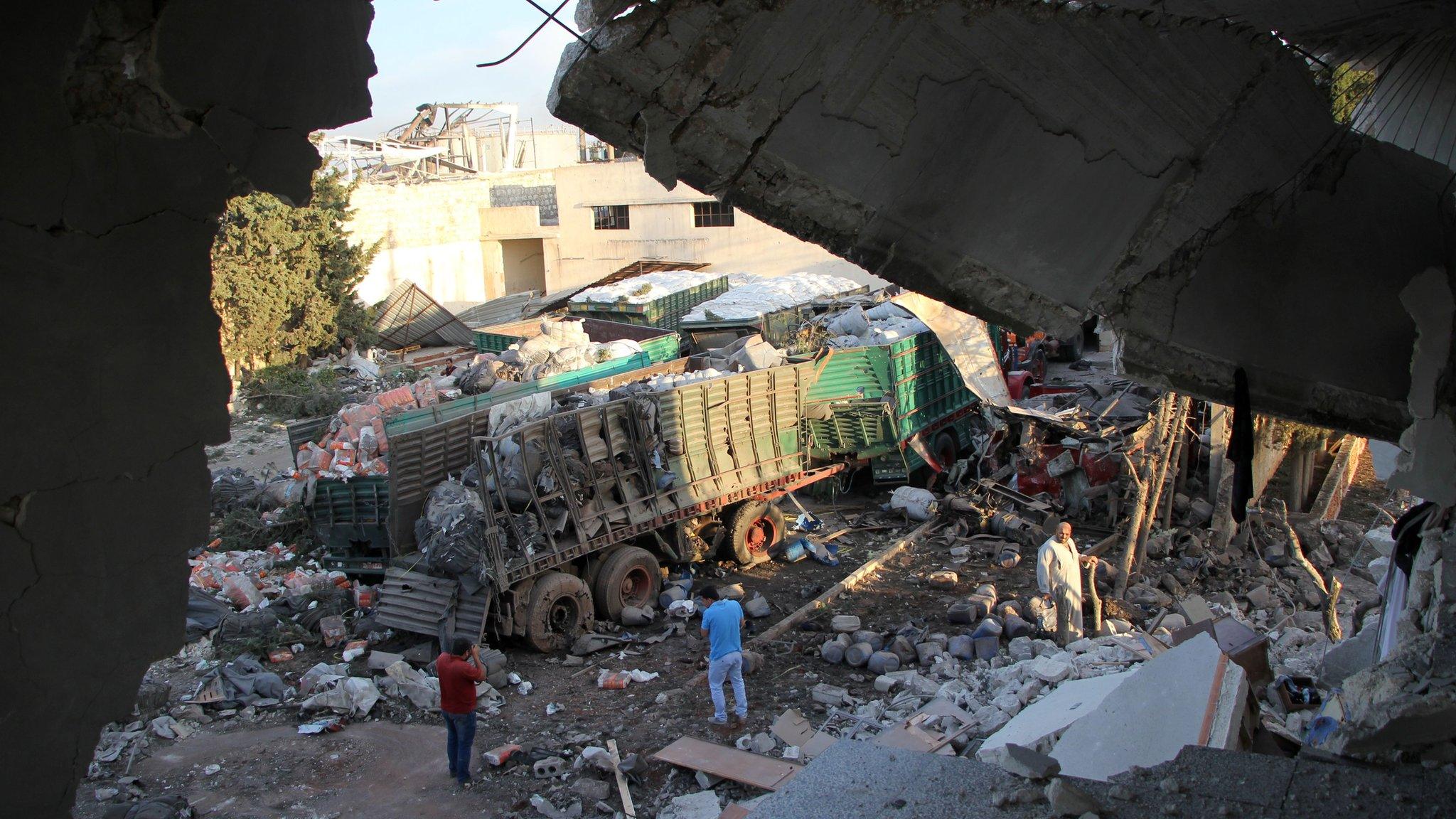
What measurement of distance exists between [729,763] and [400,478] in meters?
4.16

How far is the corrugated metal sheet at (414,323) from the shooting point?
2494cm

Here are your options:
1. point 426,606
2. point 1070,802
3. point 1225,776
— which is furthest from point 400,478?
point 1225,776

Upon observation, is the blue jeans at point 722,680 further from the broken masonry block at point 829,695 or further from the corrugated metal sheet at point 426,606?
the corrugated metal sheet at point 426,606

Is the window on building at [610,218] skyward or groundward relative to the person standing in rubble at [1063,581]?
skyward

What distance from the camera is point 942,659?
803 centimetres

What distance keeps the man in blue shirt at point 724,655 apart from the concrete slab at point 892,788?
281 cm

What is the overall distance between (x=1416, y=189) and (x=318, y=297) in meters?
22.6

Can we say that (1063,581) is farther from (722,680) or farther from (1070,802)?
(1070,802)

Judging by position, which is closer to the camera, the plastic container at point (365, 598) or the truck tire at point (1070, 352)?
the plastic container at point (365, 598)

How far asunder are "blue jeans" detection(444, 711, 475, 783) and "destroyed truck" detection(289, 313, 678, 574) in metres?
2.62

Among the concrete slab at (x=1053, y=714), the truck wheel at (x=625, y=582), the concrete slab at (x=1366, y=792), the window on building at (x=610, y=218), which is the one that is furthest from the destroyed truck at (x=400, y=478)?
the window on building at (x=610, y=218)

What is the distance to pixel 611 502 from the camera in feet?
31.4

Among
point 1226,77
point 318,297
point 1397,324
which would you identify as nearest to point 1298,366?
point 1397,324

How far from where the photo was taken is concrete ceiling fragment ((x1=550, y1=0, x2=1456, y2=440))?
3129mm
